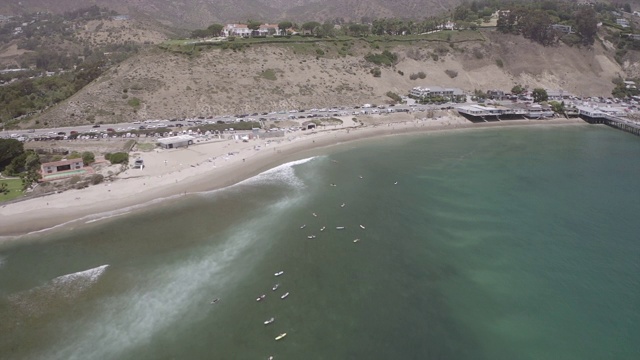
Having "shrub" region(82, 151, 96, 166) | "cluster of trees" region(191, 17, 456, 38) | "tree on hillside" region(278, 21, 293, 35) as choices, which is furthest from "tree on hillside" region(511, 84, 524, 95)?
"shrub" region(82, 151, 96, 166)

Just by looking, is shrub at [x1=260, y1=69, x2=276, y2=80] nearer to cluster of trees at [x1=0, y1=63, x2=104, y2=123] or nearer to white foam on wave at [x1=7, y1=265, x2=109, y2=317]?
cluster of trees at [x1=0, y1=63, x2=104, y2=123]

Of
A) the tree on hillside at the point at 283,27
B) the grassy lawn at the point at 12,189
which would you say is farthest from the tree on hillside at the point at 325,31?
the grassy lawn at the point at 12,189

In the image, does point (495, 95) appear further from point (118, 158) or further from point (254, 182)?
point (118, 158)

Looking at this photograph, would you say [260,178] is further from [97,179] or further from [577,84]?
[577,84]

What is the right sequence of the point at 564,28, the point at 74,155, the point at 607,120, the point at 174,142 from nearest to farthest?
the point at 74,155 < the point at 174,142 < the point at 607,120 < the point at 564,28

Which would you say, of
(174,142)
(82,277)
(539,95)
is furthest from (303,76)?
(82,277)
